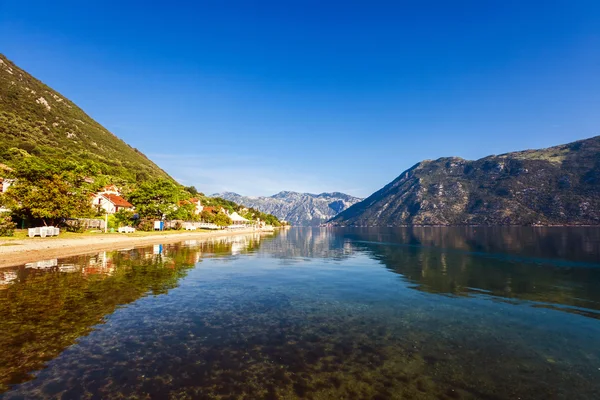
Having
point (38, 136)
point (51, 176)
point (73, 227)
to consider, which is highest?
point (38, 136)

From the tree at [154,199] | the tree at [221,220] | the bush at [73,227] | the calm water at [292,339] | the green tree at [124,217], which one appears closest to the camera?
the calm water at [292,339]

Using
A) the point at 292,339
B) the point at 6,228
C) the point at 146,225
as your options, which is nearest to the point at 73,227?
the point at 6,228

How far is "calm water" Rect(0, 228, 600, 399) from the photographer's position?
8.84 meters

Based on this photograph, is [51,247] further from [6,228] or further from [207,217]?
[207,217]

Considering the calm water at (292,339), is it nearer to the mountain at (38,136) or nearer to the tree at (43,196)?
the tree at (43,196)

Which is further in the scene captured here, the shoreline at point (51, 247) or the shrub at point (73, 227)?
the shrub at point (73, 227)

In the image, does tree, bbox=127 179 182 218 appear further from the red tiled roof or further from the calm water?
the calm water

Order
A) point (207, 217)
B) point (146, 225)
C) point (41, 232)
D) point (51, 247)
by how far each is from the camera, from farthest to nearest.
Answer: point (207, 217) → point (146, 225) → point (41, 232) → point (51, 247)

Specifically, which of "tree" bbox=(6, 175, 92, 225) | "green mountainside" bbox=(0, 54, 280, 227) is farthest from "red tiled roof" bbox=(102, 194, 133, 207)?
"tree" bbox=(6, 175, 92, 225)

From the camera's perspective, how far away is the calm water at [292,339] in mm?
8844

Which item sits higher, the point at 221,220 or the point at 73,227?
the point at 221,220

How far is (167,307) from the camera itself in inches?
674

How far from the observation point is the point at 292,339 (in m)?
12.7

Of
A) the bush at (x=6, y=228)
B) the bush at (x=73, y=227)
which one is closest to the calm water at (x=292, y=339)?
the bush at (x=6, y=228)
